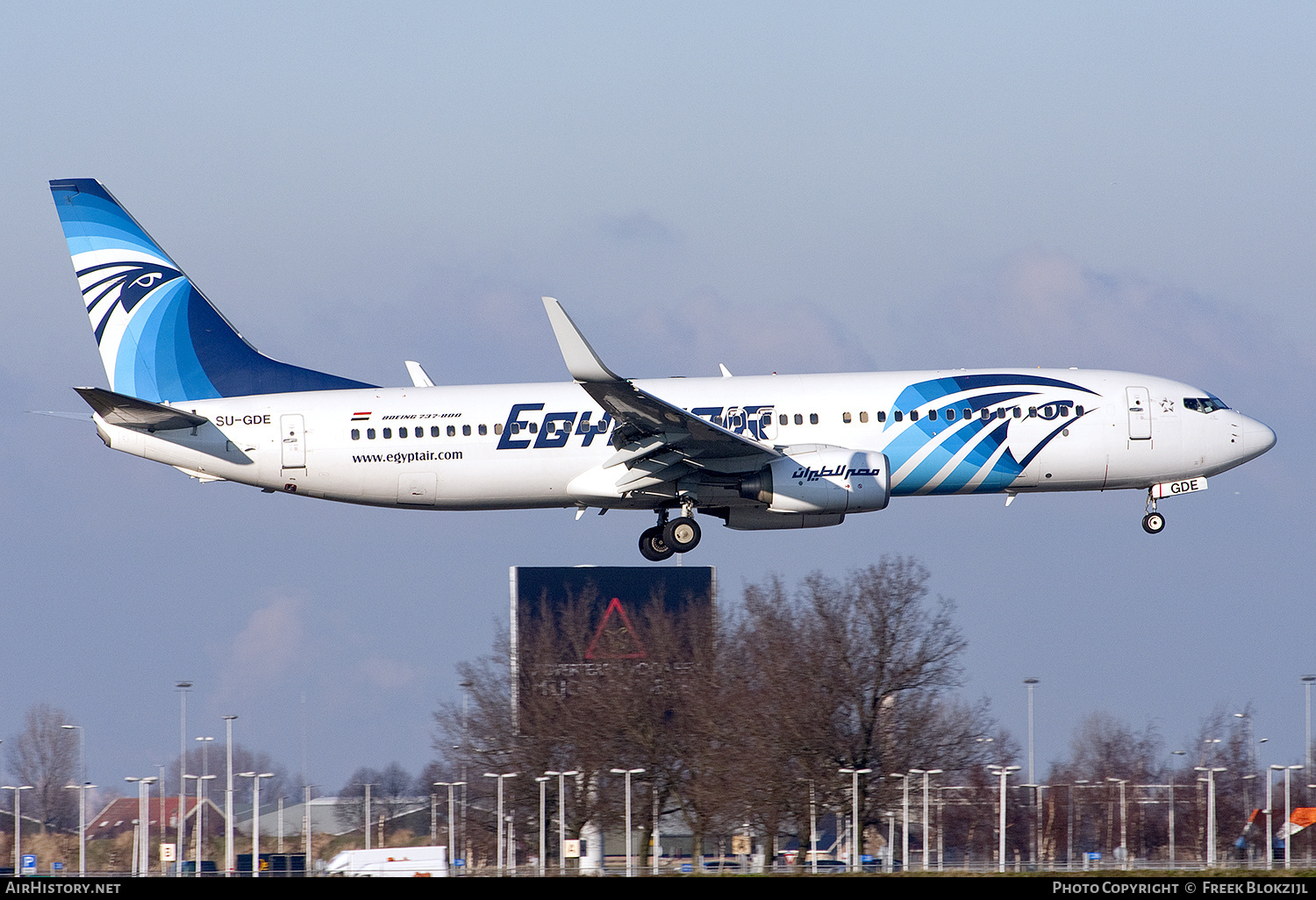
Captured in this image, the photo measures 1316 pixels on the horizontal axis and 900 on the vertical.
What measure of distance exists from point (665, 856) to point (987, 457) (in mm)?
50467

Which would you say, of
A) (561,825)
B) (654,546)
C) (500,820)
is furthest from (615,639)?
(654,546)

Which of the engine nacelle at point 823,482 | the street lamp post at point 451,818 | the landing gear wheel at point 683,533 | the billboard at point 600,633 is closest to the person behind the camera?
the engine nacelle at point 823,482

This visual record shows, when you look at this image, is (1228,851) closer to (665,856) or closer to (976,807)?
(976,807)

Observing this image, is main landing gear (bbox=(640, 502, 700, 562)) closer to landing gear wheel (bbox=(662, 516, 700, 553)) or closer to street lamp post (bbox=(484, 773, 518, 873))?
landing gear wheel (bbox=(662, 516, 700, 553))

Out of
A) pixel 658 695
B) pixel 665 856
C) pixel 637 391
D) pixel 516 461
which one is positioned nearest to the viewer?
pixel 637 391

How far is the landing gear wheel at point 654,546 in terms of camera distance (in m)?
41.8

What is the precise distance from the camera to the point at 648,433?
39.7m

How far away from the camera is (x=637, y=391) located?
37281 mm

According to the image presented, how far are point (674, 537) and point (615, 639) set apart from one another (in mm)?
50818

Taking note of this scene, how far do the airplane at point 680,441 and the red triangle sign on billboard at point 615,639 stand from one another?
4324cm

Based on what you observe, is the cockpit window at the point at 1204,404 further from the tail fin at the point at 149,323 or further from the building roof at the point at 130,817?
→ the building roof at the point at 130,817

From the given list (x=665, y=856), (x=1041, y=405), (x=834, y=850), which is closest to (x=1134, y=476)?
(x=1041, y=405)

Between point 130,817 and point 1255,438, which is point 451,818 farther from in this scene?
point 130,817

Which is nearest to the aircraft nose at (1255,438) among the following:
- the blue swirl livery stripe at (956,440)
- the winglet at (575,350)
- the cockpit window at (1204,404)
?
the cockpit window at (1204,404)
